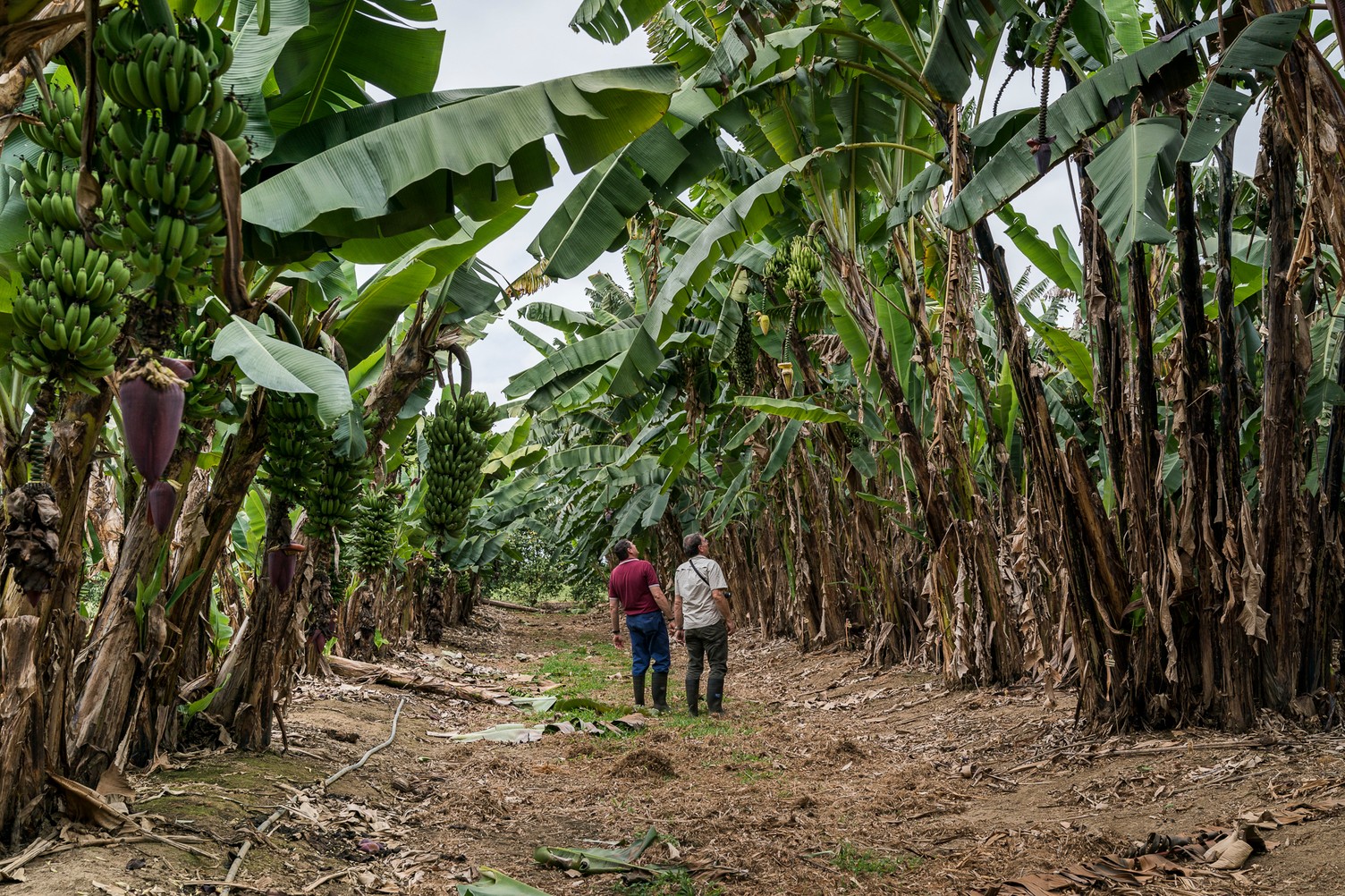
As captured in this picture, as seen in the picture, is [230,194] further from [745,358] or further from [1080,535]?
[745,358]

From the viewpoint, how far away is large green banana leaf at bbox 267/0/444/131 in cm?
367

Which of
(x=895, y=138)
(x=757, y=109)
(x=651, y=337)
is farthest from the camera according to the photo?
(x=895, y=138)

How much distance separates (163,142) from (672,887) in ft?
9.70

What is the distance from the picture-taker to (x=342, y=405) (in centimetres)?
273

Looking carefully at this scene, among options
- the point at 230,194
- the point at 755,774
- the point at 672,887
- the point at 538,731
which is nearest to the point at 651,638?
the point at 538,731

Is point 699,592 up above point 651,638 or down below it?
→ above

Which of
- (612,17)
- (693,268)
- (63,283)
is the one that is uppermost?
(612,17)

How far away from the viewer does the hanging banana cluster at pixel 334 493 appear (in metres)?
4.11

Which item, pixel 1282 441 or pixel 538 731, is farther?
Result: pixel 538 731

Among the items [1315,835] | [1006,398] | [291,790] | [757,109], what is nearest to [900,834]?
[1315,835]

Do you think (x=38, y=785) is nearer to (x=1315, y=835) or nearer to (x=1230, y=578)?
(x=1315, y=835)

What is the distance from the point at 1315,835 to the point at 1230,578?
4.90 ft

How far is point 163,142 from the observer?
7.79 ft

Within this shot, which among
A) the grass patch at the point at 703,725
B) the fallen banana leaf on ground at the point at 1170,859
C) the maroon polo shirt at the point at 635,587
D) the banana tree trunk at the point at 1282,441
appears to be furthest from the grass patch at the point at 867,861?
the maroon polo shirt at the point at 635,587
